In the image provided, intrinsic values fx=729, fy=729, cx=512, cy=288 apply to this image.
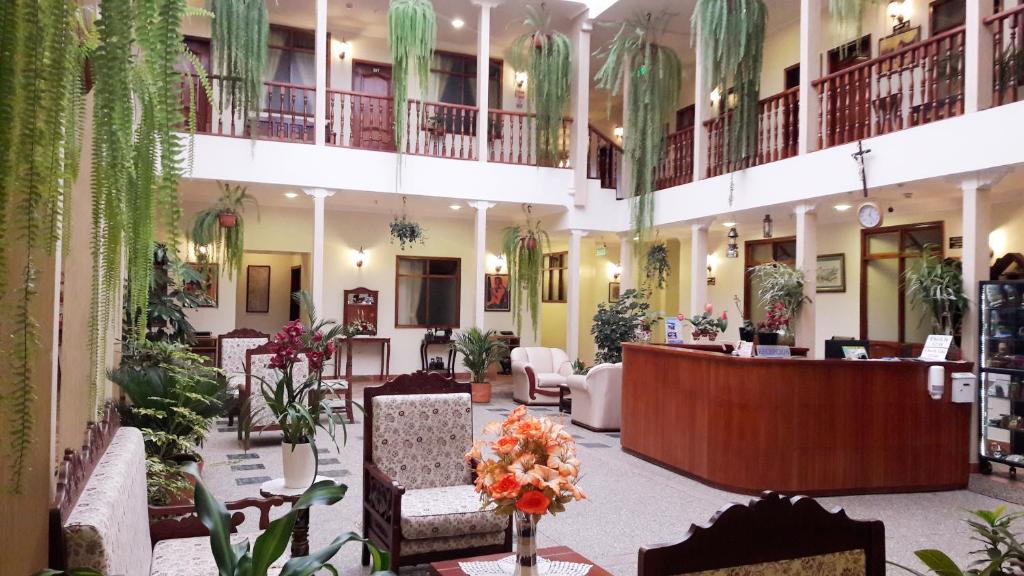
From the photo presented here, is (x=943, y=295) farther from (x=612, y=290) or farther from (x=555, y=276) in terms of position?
(x=555, y=276)

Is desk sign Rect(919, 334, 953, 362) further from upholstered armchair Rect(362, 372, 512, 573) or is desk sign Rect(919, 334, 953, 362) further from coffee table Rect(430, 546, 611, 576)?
coffee table Rect(430, 546, 611, 576)

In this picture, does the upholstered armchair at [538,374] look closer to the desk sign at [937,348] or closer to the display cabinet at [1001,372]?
→ the desk sign at [937,348]

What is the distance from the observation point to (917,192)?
7438 mm

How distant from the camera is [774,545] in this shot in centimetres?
162

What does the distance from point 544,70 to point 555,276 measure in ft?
18.6

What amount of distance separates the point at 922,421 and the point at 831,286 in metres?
5.13

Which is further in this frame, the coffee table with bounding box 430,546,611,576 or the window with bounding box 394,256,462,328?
the window with bounding box 394,256,462,328

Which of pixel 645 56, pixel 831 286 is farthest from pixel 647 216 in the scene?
pixel 831 286

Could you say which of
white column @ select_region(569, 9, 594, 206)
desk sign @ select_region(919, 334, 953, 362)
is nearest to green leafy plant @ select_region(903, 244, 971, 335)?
desk sign @ select_region(919, 334, 953, 362)

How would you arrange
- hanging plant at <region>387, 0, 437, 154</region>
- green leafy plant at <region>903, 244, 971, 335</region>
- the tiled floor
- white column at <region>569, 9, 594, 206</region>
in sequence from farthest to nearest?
white column at <region>569, 9, 594, 206</region> → hanging plant at <region>387, 0, 437, 154</region> → green leafy plant at <region>903, 244, 971, 335</region> → the tiled floor

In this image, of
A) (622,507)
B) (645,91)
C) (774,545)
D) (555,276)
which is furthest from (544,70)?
(774,545)

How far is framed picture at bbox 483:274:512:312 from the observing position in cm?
1344

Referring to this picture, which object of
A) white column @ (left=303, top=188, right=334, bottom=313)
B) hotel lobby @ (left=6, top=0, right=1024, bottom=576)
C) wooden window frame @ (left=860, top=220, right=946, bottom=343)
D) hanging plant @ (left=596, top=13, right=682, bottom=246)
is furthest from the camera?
hanging plant @ (left=596, top=13, right=682, bottom=246)

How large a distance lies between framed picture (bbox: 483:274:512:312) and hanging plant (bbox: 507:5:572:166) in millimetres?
3128
